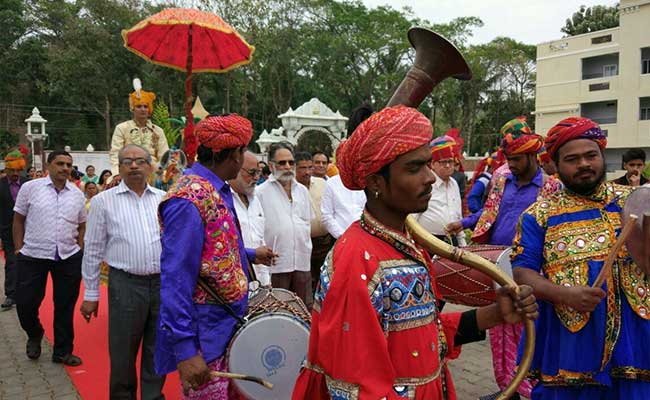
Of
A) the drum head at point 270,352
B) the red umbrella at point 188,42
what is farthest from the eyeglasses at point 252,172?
the drum head at point 270,352

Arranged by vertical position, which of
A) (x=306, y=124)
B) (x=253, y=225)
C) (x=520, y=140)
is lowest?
(x=253, y=225)

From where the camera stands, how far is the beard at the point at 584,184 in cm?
284

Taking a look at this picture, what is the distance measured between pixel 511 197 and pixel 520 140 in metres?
0.51

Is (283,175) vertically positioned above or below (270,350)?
above

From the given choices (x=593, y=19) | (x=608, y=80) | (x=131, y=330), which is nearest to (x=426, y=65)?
(x=131, y=330)

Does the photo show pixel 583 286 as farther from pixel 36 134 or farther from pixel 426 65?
pixel 36 134

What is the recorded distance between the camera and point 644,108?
34.2 meters

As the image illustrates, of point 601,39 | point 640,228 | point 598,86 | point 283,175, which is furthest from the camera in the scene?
point 601,39

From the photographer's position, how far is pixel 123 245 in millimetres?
4238

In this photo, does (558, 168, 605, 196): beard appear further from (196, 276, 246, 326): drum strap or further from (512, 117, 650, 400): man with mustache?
(196, 276, 246, 326): drum strap

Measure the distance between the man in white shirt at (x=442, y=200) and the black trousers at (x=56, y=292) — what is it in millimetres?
3989

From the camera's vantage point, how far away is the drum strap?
2.80 metres

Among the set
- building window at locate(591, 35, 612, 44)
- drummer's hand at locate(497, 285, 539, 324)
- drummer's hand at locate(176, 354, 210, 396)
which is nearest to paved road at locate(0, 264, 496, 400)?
drummer's hand at locate(176, 354, 210, 396)

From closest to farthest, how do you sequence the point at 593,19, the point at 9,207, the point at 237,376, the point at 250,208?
the point at 237,376 < the point at 250,208 < the point at 9,207 < the point at 593,19
